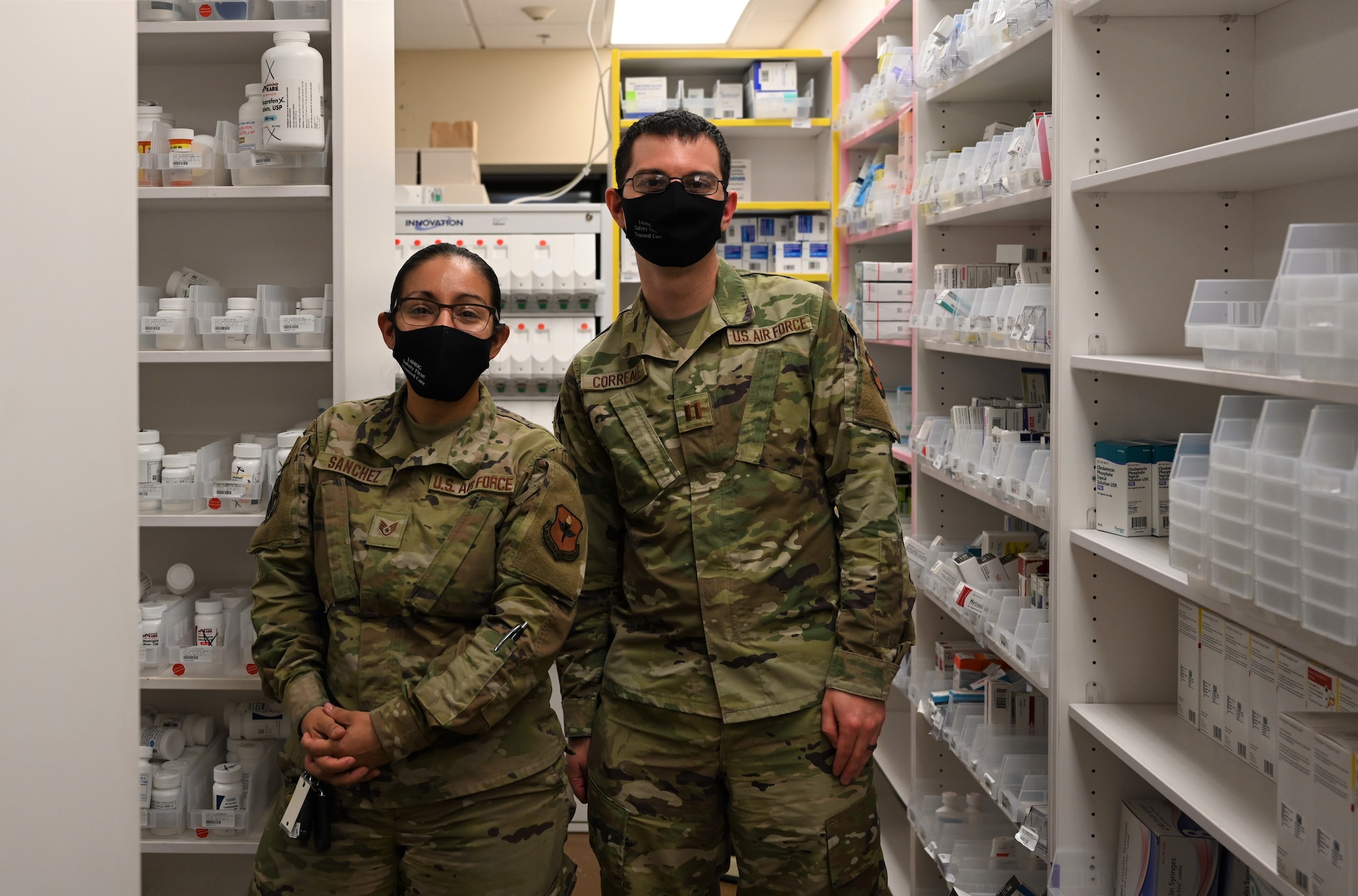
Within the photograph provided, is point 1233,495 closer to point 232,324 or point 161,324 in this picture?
point 232,324

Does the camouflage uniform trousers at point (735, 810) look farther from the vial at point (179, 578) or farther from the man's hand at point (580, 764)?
the vial at point (179, 578)

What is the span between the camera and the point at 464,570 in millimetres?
2047

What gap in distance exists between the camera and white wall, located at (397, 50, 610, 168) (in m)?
8.78

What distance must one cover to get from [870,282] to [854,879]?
8.12ft

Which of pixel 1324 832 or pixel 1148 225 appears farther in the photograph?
pixel 1148 225

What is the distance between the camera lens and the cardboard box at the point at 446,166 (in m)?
4.99

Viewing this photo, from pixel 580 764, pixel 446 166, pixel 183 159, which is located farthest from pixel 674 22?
pixel 580 764

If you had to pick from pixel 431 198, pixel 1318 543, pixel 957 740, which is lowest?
pixel 957 740

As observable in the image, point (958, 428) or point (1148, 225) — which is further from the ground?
point (1148, 225)

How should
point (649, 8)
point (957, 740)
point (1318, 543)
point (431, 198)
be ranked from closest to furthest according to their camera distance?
point (1318, 543), point (957, 740), point (431, 198), point (649, 8)

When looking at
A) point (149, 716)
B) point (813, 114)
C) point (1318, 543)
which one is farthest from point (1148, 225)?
point (813, 114)

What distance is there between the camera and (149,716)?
3.07 meters

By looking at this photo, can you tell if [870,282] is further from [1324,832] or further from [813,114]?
[1324,832]

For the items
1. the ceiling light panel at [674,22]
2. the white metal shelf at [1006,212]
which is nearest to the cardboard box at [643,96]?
the ceiling light panel at [674,22]
